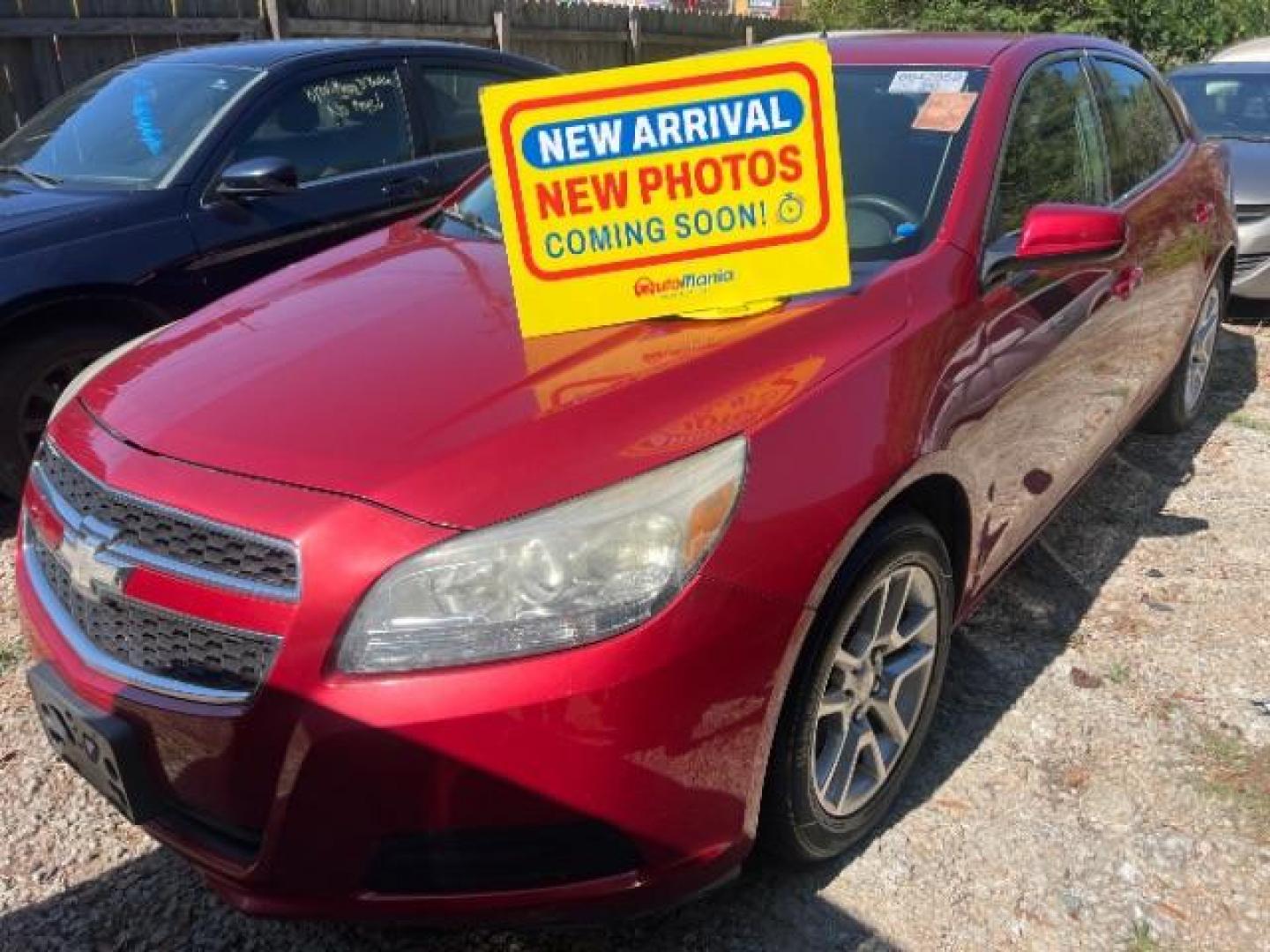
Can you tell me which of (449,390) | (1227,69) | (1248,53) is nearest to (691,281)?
(449,390)

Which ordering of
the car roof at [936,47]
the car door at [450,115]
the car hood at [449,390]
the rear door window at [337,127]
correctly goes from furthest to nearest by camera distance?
the car door at [450,115]
the rear door window at [337,127]
the car roof at [936,47]
the car hood at [449,390]

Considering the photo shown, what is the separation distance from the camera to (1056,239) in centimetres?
251

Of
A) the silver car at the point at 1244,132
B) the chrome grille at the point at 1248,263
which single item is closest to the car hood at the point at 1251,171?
the silver car at the point at 1244,132

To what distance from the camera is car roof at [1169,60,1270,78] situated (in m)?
7.63

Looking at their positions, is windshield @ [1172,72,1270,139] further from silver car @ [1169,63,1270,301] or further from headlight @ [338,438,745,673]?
headlight @ [338,438,745,673]

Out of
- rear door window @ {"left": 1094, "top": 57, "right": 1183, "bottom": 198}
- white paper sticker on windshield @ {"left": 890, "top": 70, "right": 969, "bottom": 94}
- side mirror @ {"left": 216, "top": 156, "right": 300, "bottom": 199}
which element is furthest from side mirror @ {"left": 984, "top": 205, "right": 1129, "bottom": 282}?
side mirror @ {"left": 216, "top": 156, "right": 300, "bottom": 199}

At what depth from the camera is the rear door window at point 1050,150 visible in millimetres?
2738

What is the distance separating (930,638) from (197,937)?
1.67 metres

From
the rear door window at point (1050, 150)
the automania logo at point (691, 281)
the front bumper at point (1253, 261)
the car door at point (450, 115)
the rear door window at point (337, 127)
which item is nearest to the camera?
the automania logo at point (691, 281)

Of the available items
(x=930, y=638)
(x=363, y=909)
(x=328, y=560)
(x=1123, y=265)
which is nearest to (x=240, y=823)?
(x=363, y=909)

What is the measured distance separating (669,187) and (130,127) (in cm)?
308

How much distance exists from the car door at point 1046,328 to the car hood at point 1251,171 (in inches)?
125

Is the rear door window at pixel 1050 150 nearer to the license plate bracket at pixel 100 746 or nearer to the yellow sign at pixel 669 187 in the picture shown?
the yellow sign at pixel 669 187

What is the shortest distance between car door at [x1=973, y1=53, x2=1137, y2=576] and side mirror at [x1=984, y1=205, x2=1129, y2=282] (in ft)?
0.04
